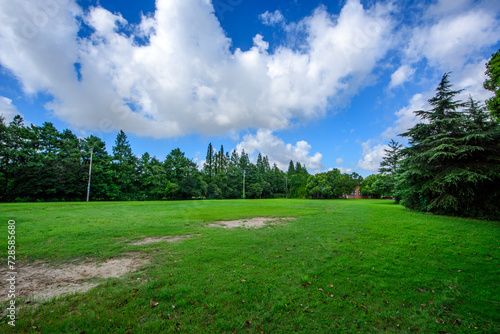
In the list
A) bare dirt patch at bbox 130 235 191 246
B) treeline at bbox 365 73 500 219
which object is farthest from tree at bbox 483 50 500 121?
bare dirt patch at bbox 130 235 191 246

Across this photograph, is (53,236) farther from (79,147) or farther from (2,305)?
(79,147)

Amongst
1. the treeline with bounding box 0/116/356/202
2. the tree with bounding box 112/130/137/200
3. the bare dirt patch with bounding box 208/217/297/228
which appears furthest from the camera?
the tree with bounding box 112/130/137/200

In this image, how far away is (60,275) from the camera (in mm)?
4383

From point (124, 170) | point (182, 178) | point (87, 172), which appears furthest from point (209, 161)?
point (87, 172)

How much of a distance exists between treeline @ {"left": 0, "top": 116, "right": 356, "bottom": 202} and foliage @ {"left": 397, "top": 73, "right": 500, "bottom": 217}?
4376 centimetres

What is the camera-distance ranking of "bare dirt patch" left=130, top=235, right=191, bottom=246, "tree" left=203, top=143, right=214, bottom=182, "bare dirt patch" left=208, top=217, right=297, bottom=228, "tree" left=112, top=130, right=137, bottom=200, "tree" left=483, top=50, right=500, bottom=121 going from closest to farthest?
1. "bare dirt patch" left=130, top=235, right=191, bottom=246
2. "bare dirt patch" left=208, top=217, right=297, bottom=228
3. "tree" left=483, top=50, right=500, bottom=121
4. "tree" left=112, top=130, right=137, bottom=200
5. "tree" left=203, top=143, right=214, bottom=182

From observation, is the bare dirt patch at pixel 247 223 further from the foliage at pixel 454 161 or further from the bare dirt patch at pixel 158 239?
the foliage at pixel 454 161

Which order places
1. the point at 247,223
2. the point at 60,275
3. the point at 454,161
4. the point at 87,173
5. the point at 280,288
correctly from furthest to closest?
the point at 87,173
the point at 454,161
the point at 247,223
the point at 60,275
the point at 280,288

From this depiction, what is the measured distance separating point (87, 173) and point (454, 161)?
5104cm

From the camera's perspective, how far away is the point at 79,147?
42.1 meters

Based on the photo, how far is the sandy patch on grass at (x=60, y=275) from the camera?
3695mm

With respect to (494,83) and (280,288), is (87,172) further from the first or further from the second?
(494,83)

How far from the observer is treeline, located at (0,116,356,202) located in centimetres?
3247

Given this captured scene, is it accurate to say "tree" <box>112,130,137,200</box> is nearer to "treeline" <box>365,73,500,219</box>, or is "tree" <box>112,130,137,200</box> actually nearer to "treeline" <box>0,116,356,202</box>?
"treeline" <box>0,116,356,202</box>
